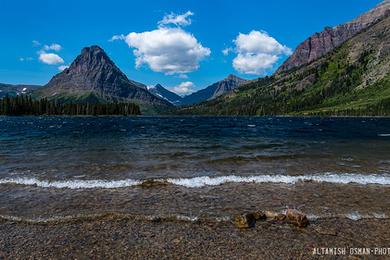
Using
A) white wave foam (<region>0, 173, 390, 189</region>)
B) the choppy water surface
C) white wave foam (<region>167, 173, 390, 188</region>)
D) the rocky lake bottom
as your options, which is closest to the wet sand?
the rocky lake bottom

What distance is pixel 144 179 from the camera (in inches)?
1077

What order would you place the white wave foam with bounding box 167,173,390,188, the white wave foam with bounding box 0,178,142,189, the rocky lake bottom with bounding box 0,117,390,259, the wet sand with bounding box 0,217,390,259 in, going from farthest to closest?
the white wave foam with bounding box 167,173,390,188
the white wave foam with bounding box 0,178,142,189
the rocky lake bottom with bounding box 0,117,390,259
the wet sand with bounding box 0,217,390,259

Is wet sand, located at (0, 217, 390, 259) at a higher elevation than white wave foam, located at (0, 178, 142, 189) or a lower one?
higher

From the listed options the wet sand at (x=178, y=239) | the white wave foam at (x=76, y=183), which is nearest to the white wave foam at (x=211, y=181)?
the white wave foam at (x=76, y=183)

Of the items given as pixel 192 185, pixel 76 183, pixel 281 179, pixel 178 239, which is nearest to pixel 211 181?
pixel 192 185

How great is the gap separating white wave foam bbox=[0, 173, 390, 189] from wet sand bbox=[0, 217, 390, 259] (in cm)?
816

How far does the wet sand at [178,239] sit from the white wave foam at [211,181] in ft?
26.8

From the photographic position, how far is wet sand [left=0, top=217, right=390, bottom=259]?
13.0 m

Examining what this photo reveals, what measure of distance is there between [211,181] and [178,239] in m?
11.8

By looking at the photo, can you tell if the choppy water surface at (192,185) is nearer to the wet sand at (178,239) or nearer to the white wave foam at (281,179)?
the white wave foam at (281,179)

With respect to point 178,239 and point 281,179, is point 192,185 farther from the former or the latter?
point 178,239

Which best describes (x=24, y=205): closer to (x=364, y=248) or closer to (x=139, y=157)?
(x=364, y=248)

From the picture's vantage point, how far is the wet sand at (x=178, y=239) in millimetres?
13000

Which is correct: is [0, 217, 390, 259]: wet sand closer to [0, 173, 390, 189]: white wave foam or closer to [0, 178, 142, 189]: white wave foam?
[0, 178, 142, 189]: white wave foam
